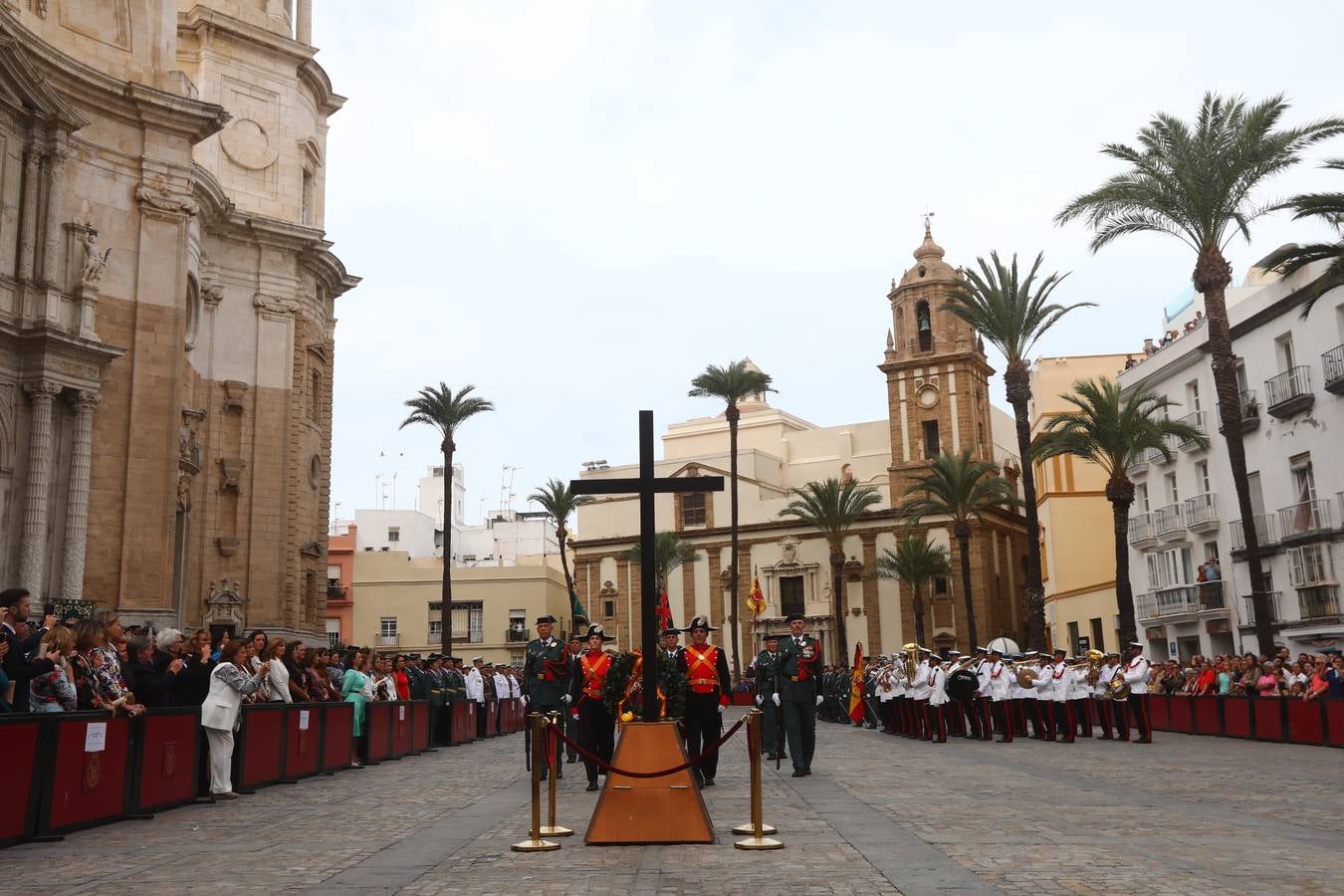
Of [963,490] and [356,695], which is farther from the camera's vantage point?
[963,490]

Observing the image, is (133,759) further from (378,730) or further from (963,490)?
(963,490)

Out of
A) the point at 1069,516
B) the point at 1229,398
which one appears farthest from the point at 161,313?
the point at 1069,516

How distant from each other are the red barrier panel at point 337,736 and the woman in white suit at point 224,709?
375 centimetres

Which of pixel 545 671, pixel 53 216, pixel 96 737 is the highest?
pixel 53 216

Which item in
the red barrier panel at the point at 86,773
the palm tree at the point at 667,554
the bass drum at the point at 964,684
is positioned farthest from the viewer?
the palm tree at the point at 667,554

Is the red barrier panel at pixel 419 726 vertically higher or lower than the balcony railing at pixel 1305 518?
lower

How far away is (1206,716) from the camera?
26438 millimetres

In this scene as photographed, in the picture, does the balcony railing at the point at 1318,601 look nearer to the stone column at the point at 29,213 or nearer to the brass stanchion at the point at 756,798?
the brass stanchion at the point at 756,798

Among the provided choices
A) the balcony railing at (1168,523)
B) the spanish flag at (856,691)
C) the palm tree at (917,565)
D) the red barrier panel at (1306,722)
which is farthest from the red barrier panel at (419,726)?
the palm tree at (917,565)

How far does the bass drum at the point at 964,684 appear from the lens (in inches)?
979

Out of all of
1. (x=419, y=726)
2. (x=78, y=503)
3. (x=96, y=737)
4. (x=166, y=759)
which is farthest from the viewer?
(x=78, y=503)

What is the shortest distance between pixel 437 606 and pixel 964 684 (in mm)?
56934

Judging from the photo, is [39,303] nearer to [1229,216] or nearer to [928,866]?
[928,866]

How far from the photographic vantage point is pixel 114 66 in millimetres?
30344
